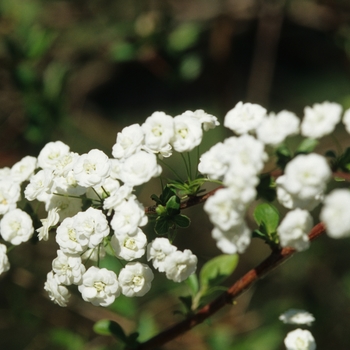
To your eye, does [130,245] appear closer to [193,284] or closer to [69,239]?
[69,239]

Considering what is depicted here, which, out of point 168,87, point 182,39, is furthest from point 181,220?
point 168,87

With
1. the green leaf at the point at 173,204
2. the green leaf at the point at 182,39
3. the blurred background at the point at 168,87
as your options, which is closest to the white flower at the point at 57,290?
the green leaf at the point at 173,204

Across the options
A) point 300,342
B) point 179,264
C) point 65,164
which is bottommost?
point 300,342

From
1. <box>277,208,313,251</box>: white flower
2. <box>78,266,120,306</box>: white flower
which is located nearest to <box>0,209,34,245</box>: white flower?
<box>78,266,120,306</box>: white flower

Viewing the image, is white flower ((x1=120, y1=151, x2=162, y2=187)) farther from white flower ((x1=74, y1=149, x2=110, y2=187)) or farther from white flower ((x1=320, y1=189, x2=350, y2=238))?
white flower ((x1=320, y1=189, x2=350, y2=238))

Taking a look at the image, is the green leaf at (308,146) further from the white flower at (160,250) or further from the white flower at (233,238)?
the white flower at (160,250)

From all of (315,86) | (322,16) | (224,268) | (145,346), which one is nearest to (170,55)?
(322,16)
